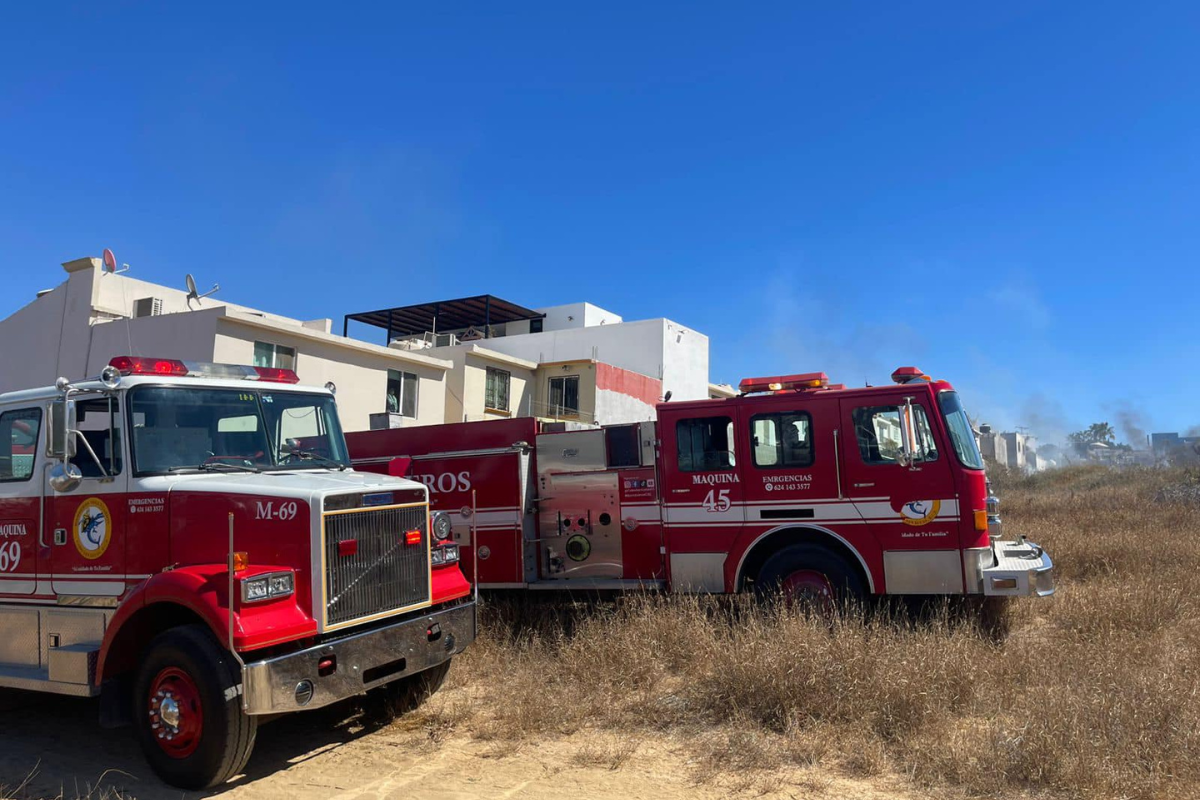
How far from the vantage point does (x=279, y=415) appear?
670 centimetres

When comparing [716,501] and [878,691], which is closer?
[878,691]

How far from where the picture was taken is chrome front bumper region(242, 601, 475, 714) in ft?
15.9

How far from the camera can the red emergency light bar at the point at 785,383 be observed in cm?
870

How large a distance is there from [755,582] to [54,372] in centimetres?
1939

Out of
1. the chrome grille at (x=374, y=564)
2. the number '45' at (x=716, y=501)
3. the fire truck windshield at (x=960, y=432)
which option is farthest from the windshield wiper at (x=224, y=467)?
the fire truck windshield at (x=960, y=432)

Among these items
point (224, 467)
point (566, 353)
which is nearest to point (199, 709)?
point (224, 467)

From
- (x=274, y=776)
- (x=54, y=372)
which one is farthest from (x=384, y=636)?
(x=54, y=372)

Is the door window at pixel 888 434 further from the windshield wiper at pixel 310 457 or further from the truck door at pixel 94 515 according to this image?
the truck door at pixel 94 515

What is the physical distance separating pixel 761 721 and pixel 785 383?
3940 millimetres

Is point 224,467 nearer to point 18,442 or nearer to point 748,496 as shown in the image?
point 18,442

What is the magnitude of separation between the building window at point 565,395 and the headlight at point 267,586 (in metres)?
23.0

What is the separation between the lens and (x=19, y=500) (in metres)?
6.41

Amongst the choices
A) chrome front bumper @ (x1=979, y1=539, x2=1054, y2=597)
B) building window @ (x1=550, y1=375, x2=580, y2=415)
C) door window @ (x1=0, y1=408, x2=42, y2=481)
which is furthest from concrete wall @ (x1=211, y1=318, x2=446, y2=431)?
chrome front bumper @ (x1=979, y1=539, x2=1054, y2=597)

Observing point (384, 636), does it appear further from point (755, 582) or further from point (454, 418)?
point (454, 418)
